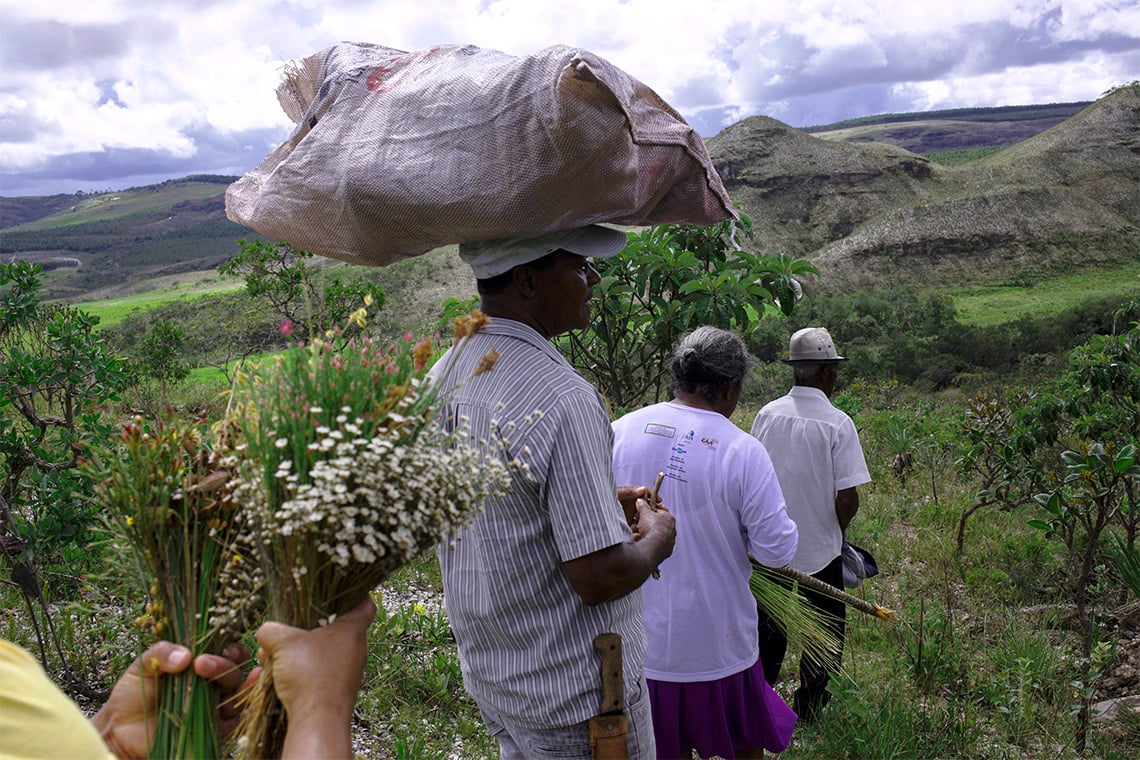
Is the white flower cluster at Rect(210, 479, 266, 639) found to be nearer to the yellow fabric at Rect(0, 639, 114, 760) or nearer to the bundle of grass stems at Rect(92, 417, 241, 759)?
the bundle of grass stems at Rect(92, 417, 241, 759)

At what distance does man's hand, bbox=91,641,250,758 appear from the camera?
4.13ft

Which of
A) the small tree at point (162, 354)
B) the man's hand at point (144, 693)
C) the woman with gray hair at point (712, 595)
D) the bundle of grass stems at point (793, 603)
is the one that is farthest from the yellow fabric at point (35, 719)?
the small tree at point (162, 354)

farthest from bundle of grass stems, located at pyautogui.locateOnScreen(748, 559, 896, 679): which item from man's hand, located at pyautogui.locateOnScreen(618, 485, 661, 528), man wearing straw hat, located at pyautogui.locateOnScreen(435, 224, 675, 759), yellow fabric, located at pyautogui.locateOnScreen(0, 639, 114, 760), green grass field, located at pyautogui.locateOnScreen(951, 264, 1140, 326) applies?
green grass field, located at pyautogui.locateOnScreen(951, 264, 1140, 326)

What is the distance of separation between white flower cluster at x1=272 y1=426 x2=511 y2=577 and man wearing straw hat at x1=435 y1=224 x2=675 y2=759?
37 cm

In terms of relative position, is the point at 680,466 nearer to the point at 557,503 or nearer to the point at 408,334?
the point at 557,503

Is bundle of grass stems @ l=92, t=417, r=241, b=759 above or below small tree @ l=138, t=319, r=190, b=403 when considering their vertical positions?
above

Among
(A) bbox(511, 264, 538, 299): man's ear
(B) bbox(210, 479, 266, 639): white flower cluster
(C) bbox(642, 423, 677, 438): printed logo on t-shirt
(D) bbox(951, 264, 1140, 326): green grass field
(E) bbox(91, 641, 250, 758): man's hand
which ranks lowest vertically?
(D) bbox(951, 264, 1140, 326): green grass field

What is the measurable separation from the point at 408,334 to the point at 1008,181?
5029cm

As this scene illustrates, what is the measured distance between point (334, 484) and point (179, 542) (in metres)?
0.35

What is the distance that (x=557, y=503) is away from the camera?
5.48ft

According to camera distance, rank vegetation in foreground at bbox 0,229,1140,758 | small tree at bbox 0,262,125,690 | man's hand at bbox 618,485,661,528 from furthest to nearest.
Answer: vegetation in foreground at bbox 0,229,1140,758, small tree at bbox 0,262,125,690, man's hand at bbox 618,485,661,528

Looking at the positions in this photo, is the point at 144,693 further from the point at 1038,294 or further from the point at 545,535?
the point at 1038,294

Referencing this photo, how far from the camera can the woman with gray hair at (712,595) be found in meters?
2.76

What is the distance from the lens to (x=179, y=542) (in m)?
1.32
